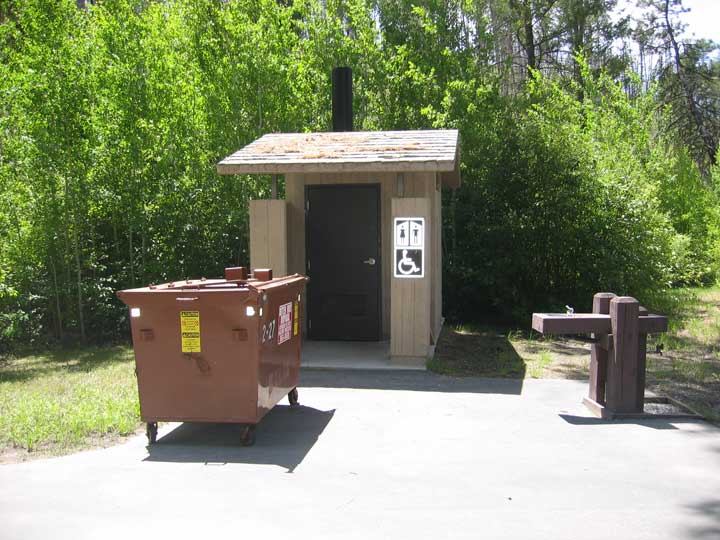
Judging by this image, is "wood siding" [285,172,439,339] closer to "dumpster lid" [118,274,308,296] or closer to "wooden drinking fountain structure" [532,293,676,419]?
"wooden drinking fountain structure" [532,293,676,419]

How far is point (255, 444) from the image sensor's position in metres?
6.11

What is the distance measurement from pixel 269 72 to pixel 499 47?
16.2 m

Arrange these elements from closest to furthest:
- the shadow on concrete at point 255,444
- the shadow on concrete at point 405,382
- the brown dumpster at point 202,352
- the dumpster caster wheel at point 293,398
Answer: the shadow on concrete at point 255,444
the brown dumpster at point 202,352
the dumpster caster wheel at point 293,398
the shadow on concrete at point 405,382

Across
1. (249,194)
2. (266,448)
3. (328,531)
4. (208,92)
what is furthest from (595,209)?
(328,531)

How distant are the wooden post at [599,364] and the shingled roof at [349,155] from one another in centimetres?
250

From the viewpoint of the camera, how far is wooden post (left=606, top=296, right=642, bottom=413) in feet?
22.1

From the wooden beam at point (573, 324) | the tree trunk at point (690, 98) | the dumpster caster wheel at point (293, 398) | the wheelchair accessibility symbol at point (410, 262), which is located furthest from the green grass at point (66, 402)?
the tree trunk at point (690, 98)

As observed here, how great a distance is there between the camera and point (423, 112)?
15.1 m

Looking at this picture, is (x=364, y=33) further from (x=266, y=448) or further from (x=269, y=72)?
(x=266, y=448)

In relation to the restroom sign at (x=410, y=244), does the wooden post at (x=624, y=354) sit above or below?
below

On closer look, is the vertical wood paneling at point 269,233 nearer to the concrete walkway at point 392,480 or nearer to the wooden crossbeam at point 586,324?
the concrete walkway at point 392,480

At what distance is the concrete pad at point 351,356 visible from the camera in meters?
9.14

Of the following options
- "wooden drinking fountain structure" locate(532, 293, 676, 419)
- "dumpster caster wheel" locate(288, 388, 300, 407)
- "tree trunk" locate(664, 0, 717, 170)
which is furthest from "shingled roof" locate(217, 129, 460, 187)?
"tree trunk" locate(664, 0, 717, 170)

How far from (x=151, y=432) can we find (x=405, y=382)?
10.8 feet
